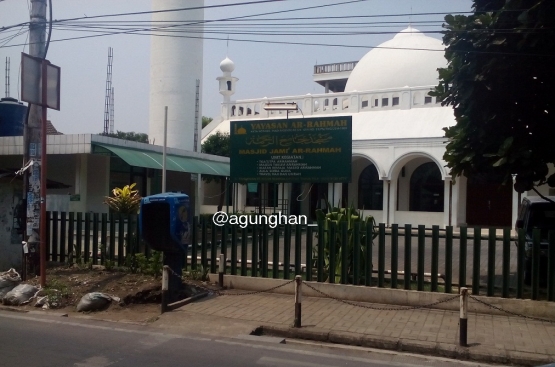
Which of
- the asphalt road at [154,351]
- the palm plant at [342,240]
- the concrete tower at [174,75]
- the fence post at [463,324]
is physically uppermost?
the concrete tower at [174,75]

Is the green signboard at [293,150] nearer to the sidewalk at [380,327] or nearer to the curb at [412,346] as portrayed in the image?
the sidewalk at [380,327]

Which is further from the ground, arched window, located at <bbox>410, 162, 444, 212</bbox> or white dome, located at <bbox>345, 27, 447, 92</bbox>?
white dome, located at <bbox>345, 27, 447, 92</bbox>

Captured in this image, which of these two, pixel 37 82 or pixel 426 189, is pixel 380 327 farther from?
pixel 426 189

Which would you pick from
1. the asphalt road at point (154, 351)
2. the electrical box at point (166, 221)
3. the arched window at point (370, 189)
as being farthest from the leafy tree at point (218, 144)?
the asphalt road at point (154, 351)

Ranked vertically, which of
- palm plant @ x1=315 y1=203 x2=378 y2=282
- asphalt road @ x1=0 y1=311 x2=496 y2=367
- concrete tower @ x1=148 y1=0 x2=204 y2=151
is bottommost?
asphalt road @ x1=0 y1=311 x2=496 y2=367

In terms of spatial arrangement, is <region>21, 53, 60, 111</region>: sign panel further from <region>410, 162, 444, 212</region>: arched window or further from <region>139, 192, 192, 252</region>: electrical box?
<region>410, 162, 444, 212</region>: arched window

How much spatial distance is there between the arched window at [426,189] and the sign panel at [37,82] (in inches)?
783

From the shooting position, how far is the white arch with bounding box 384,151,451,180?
78.8 ft

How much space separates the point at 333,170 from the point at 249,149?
203 cm

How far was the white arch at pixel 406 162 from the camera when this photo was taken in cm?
2403

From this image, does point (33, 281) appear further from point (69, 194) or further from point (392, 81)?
point (392, 81)

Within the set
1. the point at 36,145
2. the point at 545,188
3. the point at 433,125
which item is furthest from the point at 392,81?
the point at 36,145

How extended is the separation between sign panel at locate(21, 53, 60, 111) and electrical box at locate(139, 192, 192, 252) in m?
2.82

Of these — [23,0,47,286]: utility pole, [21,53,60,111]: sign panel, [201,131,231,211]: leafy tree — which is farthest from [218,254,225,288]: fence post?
[201,131,231,211]: leafy tree
